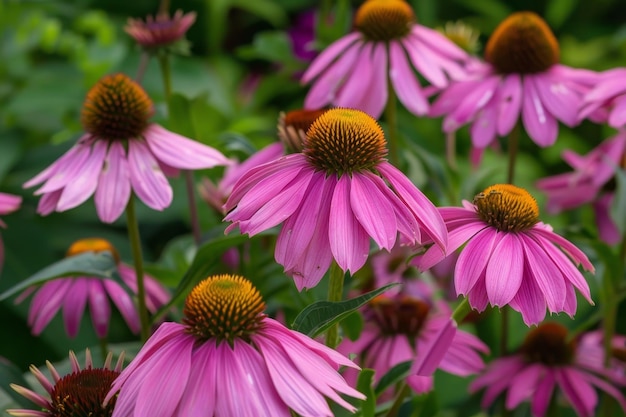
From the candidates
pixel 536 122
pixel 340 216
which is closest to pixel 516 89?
pixel 536 122

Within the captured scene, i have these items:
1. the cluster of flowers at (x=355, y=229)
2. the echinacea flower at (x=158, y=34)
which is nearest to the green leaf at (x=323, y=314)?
the cluster of flowers at (x=355, y=229)

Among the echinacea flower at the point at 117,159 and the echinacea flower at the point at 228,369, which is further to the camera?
the echinacea flower at the point at 117,159

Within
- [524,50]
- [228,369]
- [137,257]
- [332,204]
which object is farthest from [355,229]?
[524,50]

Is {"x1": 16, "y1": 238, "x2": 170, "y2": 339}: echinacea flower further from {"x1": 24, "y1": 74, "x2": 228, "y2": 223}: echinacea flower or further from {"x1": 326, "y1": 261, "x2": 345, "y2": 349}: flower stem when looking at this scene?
{"x1": 326, "y1": 261, "x2": 345, "y2": 349}: flower stem

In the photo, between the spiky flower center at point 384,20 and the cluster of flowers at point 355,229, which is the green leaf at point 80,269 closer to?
the cluster of flowers at point 355,229

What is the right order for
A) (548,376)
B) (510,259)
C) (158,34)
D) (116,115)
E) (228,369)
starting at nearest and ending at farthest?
(228,369)
(510,259)
(116,115)
(548,376)
(158,34)

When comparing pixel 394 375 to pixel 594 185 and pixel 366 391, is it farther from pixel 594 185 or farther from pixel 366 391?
pixel 594 185
